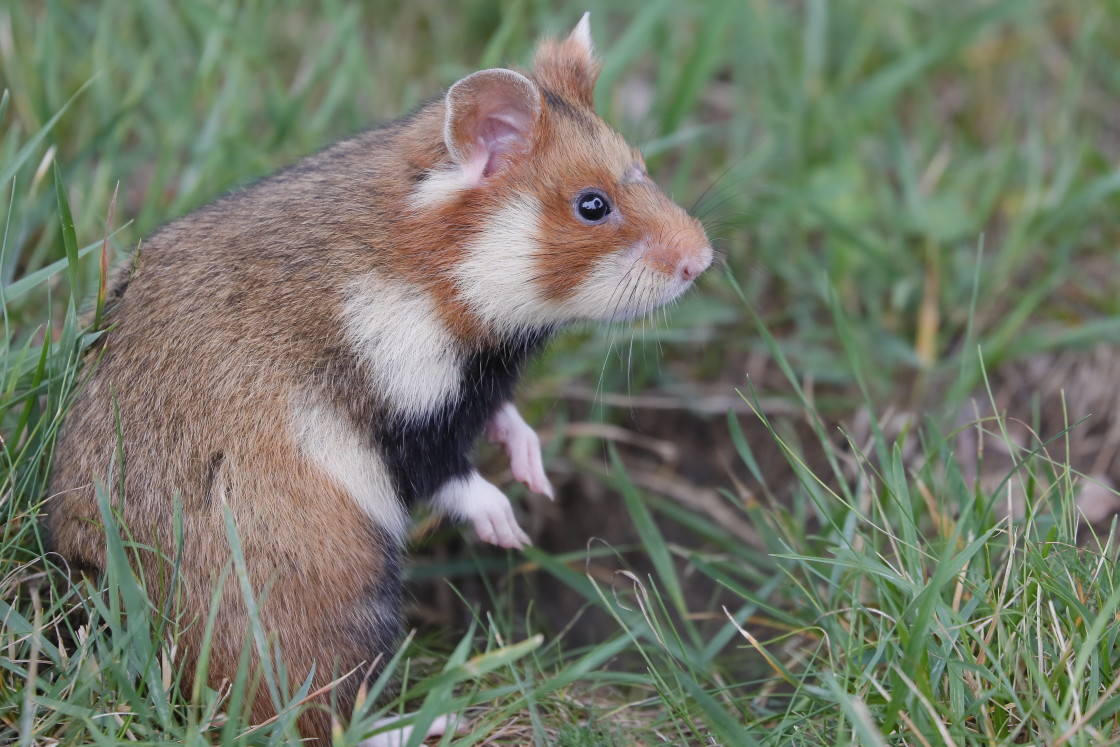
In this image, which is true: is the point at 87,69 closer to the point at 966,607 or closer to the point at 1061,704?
the point at 966,607

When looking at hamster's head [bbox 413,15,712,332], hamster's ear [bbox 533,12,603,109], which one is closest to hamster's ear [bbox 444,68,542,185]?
hamster's head [bbox 413,15,712,332]

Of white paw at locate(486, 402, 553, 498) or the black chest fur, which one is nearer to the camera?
the black chest fur

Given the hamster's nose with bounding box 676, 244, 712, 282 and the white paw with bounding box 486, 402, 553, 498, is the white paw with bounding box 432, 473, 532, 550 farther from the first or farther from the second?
the hamster's nose with bounding box 676, 244, 712, 282

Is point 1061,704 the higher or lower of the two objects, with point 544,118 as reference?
lower

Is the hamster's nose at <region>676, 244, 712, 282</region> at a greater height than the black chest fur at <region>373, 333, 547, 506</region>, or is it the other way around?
the hamster's nose at <region>676, 244, 712, 282</region>

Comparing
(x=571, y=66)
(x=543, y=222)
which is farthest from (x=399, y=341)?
(x=571, y=66)

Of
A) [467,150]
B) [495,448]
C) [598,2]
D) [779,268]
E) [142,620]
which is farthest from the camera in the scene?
[598,2]

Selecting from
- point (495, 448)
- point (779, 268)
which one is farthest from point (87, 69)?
point (779, 268)
